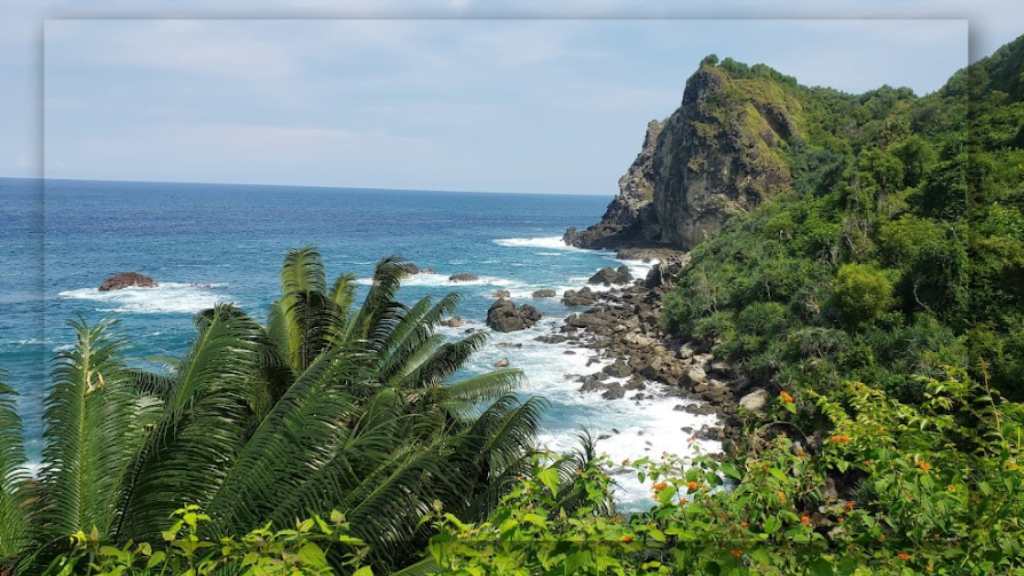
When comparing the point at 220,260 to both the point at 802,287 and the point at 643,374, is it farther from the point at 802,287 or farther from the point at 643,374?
the point at 802,287

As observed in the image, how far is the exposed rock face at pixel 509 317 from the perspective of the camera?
1097 inches

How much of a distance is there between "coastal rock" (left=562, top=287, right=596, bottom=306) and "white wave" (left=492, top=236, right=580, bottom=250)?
78.5 ft

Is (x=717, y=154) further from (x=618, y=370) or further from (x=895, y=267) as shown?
(x=618, y=370)

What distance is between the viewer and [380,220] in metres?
85.0

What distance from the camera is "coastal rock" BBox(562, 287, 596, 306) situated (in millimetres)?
33562

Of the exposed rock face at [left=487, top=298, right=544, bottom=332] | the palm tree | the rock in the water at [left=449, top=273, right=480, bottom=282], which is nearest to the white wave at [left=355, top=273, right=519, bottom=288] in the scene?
the rock in the water at [left=449, top=273, right=480, bottom=282]

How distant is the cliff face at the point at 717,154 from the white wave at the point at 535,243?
32.3ft

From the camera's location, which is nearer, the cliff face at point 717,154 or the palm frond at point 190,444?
the palm frond at point 190,444

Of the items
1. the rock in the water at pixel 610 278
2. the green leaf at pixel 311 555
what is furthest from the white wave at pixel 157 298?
the green leaf at pixel 311 555

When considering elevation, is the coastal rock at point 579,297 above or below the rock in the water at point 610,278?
below

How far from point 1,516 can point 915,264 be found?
20.4m

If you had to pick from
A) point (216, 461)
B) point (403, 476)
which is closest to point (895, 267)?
point (403, 476)

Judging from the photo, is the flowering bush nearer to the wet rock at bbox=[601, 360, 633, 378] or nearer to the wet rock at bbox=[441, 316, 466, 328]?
the wet rock at bbox=[601, 360, 633, 378]

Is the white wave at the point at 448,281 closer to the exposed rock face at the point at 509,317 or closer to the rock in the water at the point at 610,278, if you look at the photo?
the rock in the water at the point at 610,278
